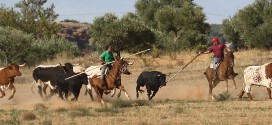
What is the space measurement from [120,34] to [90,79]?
3979 cm

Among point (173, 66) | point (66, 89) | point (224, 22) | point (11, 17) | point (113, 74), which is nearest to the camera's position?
point (113, 74)

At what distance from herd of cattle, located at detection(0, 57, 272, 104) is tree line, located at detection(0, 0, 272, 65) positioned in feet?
77.8

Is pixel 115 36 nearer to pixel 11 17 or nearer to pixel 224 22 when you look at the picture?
pixel 224 22

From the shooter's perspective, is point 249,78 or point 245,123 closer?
point 245,123

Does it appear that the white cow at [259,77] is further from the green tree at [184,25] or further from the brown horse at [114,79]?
the green tree at [184,25]

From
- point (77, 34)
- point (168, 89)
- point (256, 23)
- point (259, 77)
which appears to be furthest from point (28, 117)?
point (77, 34)

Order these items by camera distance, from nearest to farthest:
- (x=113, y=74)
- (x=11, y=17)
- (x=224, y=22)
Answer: (x=113, y=74), (x=224, y=22), (x=11, y=17)

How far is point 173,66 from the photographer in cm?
4862

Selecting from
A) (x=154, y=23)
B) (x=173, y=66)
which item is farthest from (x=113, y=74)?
(x=154, y=23)

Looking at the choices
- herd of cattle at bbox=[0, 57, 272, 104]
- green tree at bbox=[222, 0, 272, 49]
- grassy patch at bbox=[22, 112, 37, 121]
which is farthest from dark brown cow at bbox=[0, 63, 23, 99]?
green tree at bbox=[222, 0, 272, 49]

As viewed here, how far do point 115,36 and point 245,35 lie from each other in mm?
12271

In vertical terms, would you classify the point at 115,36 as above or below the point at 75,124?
above

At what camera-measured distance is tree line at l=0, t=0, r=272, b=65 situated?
59.6 metres

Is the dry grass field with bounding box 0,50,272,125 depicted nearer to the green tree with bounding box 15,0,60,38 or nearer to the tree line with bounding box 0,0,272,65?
the tree line with bounding box 0,0,272,65
